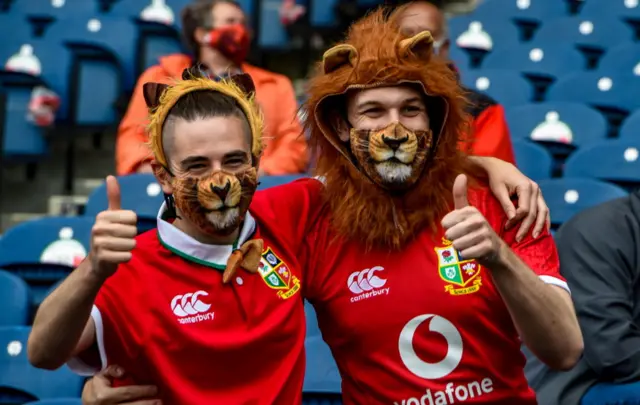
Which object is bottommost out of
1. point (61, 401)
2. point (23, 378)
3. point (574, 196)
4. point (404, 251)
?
point (23, 378)

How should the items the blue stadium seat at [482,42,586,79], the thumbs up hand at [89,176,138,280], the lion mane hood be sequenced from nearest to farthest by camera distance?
the thumbs up hand at [89,176,138,280] → the lion mane hood → the blue stadium seat at [482,42,586,79]

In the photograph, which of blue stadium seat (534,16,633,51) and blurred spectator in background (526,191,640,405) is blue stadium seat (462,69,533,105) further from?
blurred spectator in background (526,191,640,405)

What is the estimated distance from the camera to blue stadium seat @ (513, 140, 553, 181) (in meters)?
4.76

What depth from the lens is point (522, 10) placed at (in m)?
7.65

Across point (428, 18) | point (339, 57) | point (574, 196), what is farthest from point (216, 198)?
point (574, 196)

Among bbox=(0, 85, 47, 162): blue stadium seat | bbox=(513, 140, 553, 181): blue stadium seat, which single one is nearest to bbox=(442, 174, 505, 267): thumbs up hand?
bbox=(513, 140, 553, 181): blue stadium seat

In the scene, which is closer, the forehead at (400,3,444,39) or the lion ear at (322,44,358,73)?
the lion ear at (322,44,358,73)

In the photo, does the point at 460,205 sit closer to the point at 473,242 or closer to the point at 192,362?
the point at 473,242

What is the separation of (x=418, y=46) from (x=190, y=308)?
842 millimetres

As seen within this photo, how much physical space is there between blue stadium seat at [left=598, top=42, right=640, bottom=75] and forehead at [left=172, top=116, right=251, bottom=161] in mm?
4487

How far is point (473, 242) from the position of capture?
2074 millimetres

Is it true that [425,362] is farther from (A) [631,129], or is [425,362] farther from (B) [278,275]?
(A) [631,129]

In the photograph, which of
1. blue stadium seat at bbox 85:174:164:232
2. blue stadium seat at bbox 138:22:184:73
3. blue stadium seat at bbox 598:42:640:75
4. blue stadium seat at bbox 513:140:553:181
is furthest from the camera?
blue stadium seat at bbox 138:22:184:73

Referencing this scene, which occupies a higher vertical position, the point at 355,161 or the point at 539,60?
the point at 355,161
